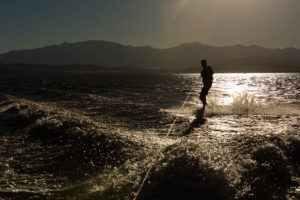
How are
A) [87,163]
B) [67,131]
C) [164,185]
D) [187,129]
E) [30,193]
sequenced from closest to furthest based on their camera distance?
[164,185] → [30,193] → [87,163] → [67,131] → [187,129]

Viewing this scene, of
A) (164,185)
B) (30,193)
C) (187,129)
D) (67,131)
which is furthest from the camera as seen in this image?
(187,129)

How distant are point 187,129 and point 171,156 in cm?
409

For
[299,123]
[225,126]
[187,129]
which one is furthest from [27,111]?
[299,123]

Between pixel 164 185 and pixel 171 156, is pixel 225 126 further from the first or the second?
pixel 164 185

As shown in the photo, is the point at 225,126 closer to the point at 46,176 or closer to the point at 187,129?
the point at 187,129

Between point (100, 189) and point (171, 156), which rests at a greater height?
point (171, 156)

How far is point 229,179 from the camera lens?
418 centimetres

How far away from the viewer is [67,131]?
764cm

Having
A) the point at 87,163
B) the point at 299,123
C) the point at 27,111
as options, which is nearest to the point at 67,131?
the point at 87,163

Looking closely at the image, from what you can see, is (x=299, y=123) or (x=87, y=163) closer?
(x=87, y=163)

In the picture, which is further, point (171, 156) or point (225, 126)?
point (225, 126)

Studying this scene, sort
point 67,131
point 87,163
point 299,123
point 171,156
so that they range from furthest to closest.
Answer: point 299,123 < point 67,131 < point 87,163 < point 171,156

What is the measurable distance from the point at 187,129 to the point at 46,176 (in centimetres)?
478

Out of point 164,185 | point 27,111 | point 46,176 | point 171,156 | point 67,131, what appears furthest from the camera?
point 27,111
